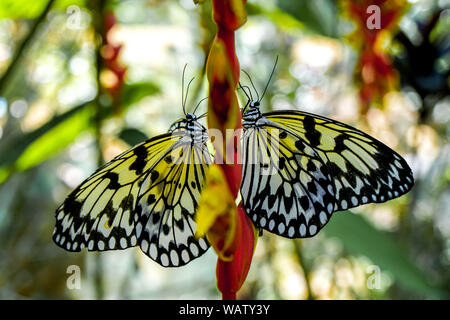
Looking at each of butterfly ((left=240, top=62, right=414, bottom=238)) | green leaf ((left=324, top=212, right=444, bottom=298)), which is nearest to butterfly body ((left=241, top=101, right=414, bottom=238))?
butterfly ((left=240, top=62, right=414, bottom=238))

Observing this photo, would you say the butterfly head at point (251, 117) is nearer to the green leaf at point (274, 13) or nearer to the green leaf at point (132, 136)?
the green leaf at point (132, 136)

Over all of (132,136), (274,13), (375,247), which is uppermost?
(274,13)

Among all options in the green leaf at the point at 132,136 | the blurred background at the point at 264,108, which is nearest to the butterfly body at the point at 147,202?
the green leaf at the point at 132,136

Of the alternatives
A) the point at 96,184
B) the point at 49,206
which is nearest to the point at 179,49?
the point at 49,206

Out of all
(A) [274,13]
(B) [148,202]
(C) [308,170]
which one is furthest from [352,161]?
(A) [274,13]

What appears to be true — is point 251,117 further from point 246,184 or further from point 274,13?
point 274,13

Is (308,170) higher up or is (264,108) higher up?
(264,108)
